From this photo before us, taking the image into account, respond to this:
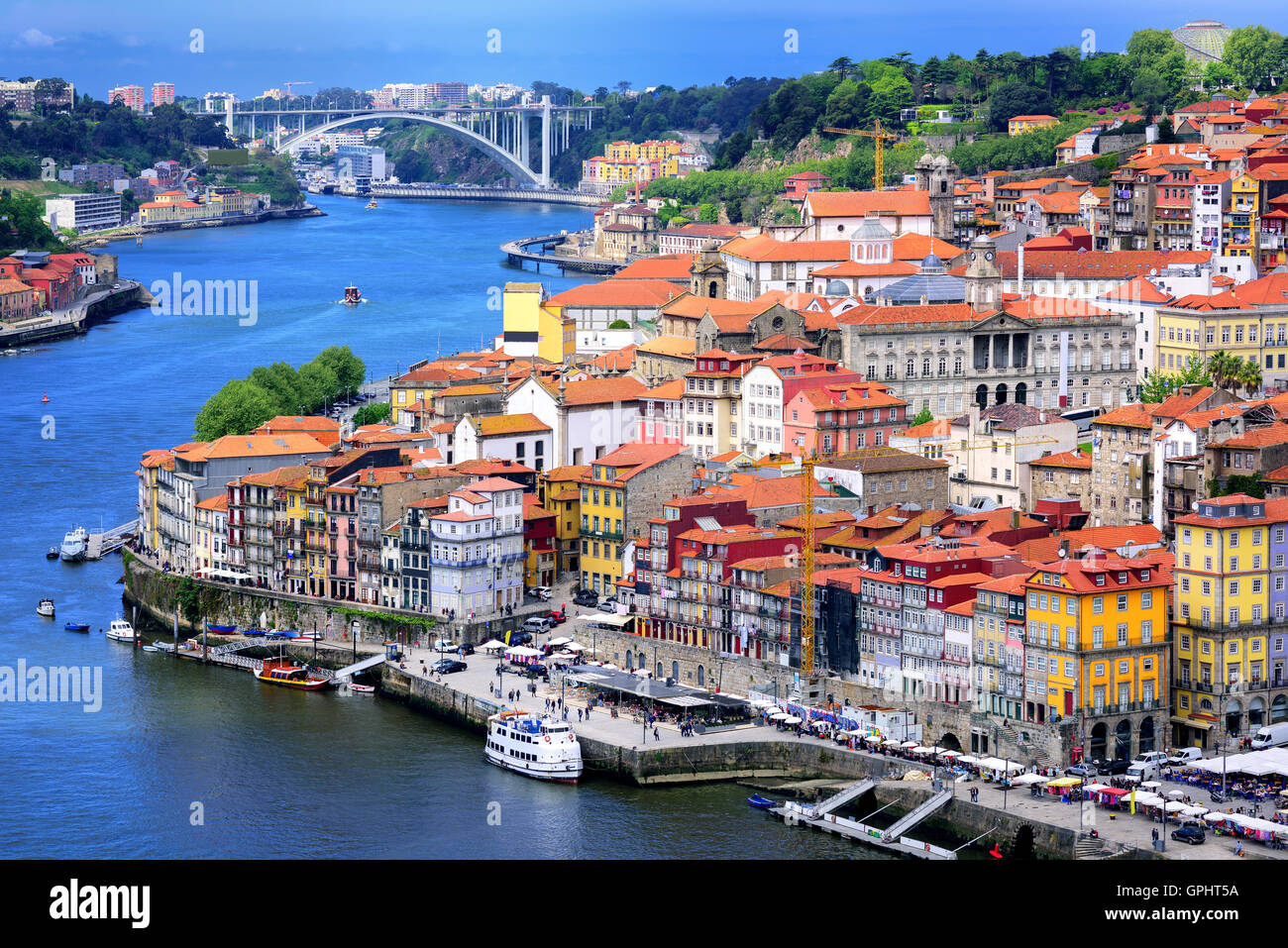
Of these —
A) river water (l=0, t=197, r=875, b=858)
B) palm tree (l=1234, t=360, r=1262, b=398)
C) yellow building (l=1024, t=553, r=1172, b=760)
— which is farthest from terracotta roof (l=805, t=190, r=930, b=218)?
yellow building (l=1024, t=553, r=1172, b=760)

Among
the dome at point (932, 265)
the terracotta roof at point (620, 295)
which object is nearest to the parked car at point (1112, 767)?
the dome at point (932, 265)

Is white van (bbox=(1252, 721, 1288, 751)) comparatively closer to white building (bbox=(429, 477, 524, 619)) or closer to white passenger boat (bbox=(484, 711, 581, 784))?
white passenger boat (bbox=(484, 711, 581, 784))

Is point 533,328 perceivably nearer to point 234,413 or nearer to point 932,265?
point 234,413

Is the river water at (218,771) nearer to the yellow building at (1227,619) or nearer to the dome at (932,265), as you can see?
the yellow building at (1227,619)

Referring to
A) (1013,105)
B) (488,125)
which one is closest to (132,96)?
(488,125)
